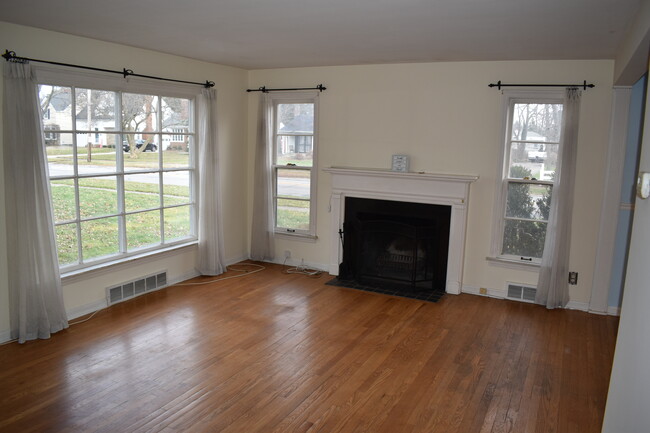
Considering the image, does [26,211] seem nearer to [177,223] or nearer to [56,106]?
[56,106]

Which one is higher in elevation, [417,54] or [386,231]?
[417,54]

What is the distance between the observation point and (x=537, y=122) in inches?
207

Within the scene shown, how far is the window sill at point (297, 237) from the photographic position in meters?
6.49

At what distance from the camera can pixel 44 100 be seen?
426cm

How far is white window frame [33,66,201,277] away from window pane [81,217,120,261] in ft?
0.18

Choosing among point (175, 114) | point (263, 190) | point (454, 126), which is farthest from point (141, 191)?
point (454, 126)

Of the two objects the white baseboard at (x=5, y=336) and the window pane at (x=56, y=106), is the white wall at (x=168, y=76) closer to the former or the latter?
the white baseboard at (x=5, y=336)

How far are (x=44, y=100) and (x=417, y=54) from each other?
3490mm

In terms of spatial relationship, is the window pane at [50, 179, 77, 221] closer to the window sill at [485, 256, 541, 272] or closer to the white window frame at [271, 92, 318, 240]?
the white window frame at [271, 92, 318, 240]

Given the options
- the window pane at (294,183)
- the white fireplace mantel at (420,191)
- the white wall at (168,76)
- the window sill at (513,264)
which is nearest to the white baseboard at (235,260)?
the white wall at (168,76)

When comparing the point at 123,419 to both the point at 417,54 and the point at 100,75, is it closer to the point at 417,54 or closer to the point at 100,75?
the point at 100,75

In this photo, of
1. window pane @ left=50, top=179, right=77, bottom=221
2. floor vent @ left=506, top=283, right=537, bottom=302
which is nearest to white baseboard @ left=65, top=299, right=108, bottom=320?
window pane @ left=50, top=179, right=77, bottom=221

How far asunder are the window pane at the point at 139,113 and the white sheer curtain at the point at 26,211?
103 cm

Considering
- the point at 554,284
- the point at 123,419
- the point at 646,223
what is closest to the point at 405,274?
the point at 554,284
